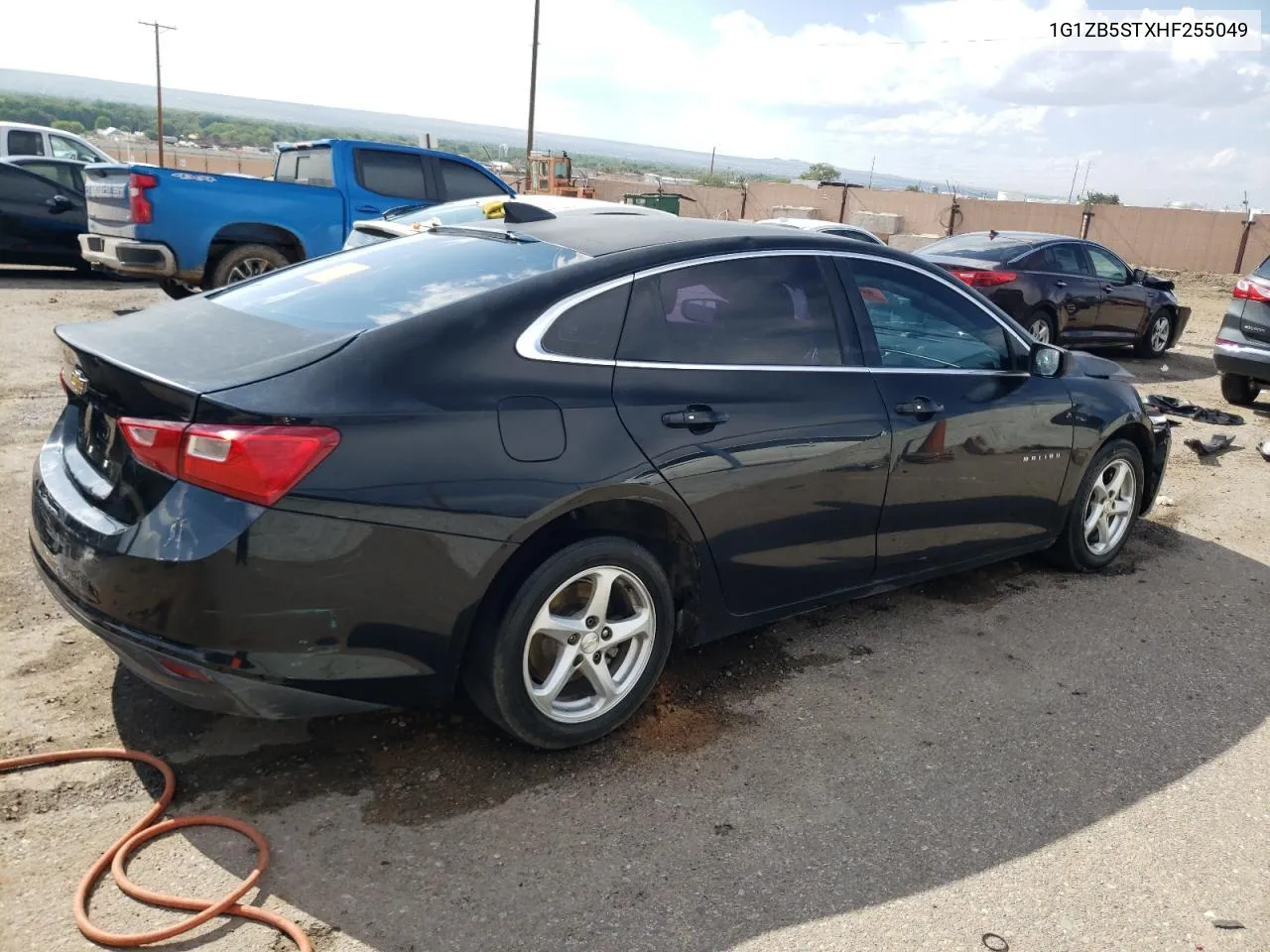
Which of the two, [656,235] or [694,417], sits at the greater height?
[656,235]

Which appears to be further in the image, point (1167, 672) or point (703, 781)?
point (1167, 672)

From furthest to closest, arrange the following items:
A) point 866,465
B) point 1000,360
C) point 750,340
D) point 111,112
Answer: point 111,112, point 1000,360, point 866,465, point 750,340

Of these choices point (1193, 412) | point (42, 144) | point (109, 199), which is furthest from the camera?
point (42, 144)

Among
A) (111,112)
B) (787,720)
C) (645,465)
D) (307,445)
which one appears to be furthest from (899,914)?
(111,112)

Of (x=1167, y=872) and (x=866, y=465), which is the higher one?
(x=866, y=465)

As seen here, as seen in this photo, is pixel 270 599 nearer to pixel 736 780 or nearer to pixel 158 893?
pixel 158 893

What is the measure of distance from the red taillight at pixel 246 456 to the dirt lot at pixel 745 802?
3.21 feet

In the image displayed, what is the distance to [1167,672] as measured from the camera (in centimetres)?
419

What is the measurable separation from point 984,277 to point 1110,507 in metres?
6.18

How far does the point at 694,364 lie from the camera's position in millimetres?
3381

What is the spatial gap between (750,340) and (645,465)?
723mm

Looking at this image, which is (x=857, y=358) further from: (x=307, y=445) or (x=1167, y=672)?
(x=307, y=445)

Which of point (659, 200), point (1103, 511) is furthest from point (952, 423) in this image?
point (659, 200)

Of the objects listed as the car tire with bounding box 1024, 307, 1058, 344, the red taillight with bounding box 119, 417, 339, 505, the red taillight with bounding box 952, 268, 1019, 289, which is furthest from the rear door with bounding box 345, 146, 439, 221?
the red taillight with bounding box 119, 417, 339, 505
